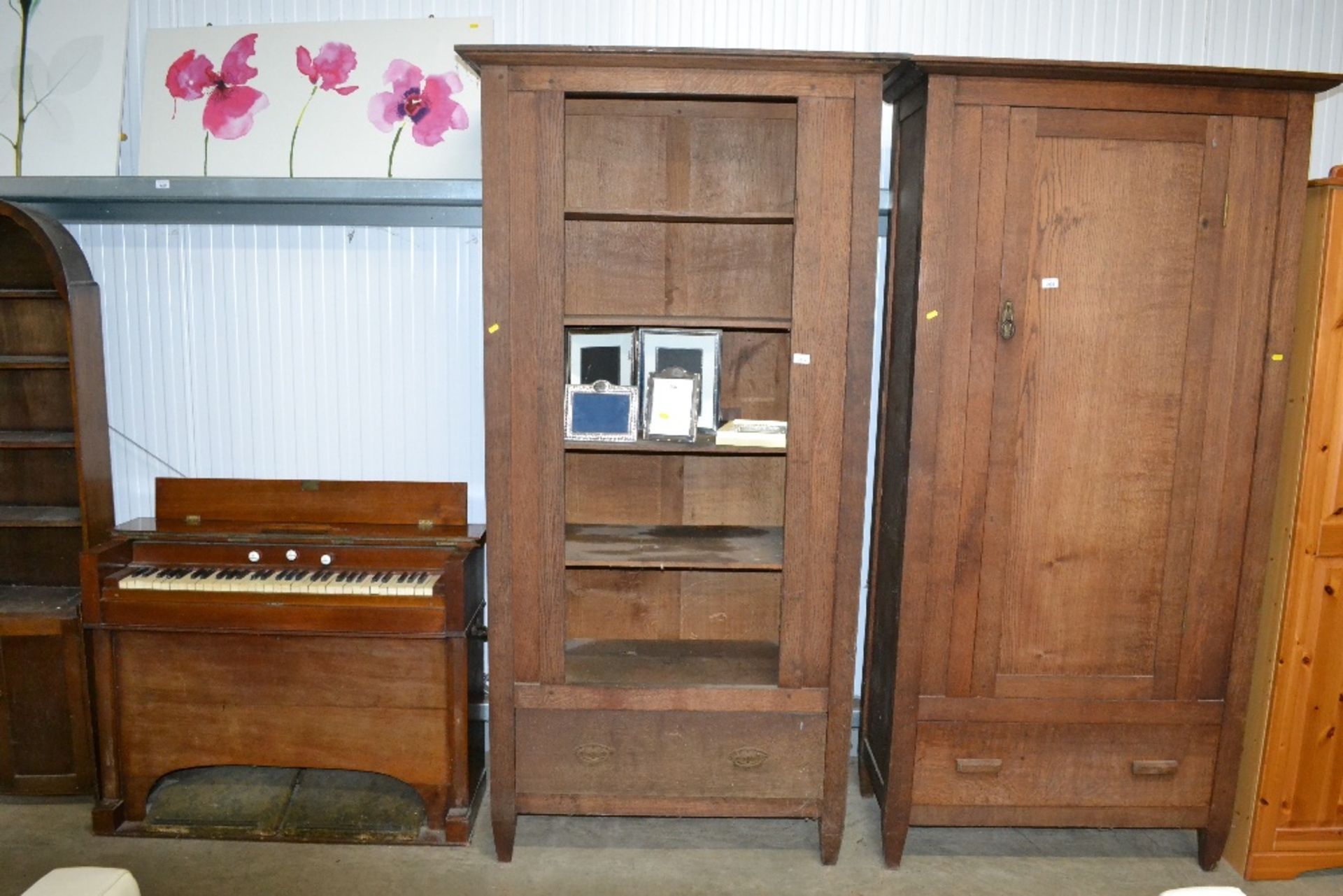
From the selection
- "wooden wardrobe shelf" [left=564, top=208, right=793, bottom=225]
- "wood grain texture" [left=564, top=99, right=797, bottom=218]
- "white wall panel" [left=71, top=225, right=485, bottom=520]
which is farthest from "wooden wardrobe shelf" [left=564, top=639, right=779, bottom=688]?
"wood grain texture" [left=564, top=99, right=797, bottom=218]

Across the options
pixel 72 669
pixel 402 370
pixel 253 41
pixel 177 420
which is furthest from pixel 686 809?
pixel 253 41

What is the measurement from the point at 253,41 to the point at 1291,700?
12.1ft

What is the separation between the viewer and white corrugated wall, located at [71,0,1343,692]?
2.88m

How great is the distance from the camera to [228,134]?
9.50ft

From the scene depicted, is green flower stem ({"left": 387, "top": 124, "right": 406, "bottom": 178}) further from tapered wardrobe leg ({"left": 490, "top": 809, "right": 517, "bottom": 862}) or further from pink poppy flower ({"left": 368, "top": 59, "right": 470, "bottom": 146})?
tapered wardrobe leg ({"left": 490, "top": 809, "right": 517, "bottom": 862})

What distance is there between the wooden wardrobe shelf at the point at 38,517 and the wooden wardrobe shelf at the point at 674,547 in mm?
1538

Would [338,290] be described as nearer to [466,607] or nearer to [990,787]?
[466,607]

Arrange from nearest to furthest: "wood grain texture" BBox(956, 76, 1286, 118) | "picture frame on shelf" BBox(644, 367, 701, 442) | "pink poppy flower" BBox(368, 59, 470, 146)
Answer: "wood grain texture" BBox(956, 76, 1286, 118)
"picture frame on shelf" BBox(644, 367, 701, 442)
"pink poppy flower" BBox(368, 59, 470, 146)

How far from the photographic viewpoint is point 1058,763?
250 cm

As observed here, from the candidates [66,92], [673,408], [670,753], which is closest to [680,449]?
[673,408]

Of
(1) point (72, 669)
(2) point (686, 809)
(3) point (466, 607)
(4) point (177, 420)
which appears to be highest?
(4) point (177, 420)

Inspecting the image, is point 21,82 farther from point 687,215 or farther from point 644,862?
point 644,862

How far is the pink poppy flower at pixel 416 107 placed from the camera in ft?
9.43

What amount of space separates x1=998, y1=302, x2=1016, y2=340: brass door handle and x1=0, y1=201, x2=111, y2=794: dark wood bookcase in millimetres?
2620
